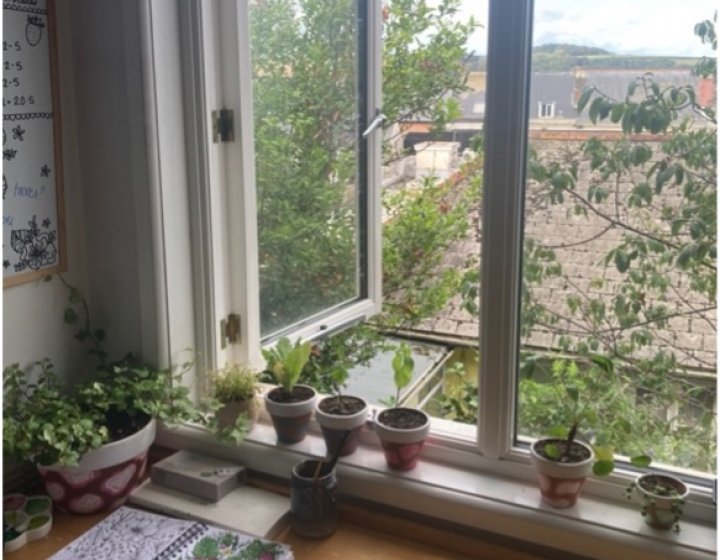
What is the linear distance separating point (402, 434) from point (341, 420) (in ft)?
0.44

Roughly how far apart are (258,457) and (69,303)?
1.74 ft

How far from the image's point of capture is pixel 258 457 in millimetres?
1632

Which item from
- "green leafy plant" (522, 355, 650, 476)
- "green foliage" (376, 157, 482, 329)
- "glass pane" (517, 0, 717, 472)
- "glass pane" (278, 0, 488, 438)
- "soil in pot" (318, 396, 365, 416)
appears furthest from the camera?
"green foliage" (376, 157, 482, 329)

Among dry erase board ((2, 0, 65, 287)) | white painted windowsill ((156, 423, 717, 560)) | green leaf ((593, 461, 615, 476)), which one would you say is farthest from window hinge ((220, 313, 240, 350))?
green leaf ((593, 461, 615, 476))

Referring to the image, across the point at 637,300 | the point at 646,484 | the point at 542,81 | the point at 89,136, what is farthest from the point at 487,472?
the point at 89,136

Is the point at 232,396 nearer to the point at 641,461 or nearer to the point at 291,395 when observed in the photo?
the point at 291,395

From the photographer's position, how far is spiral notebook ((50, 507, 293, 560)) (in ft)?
4.45

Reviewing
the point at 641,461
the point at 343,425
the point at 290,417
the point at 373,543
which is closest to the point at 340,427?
the point at 343,425

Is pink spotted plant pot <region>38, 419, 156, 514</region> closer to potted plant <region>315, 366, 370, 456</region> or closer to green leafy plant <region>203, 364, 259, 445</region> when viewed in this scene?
green leafy plant <region>203, 364, 259, 445</region>

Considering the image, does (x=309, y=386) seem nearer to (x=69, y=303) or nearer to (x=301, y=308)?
(x=301, y=308)

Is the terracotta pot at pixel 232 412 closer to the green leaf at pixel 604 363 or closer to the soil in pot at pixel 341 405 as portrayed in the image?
the soil in pot at pixel 341 405

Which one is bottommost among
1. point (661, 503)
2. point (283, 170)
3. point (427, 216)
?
point (661, 503)

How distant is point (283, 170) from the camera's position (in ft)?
5.99

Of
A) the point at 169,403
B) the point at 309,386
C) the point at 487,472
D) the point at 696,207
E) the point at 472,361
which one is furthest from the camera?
the point at 472,361
